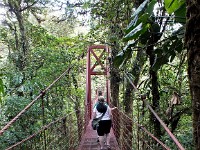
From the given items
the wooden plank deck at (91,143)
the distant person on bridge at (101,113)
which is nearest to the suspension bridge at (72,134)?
the wooden plank deck at (91,143)

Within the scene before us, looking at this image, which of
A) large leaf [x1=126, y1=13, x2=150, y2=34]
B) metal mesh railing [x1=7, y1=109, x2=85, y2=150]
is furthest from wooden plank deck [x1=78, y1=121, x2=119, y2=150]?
large leaf [x1=126, y1=13, x2=150, y2=34]

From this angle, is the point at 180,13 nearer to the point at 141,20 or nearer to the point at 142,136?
the point at 141,20

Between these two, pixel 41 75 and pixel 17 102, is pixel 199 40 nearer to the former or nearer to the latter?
pixel 17 102

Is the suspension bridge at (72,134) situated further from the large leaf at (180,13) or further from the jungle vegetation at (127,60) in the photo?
the large leaf at (180,13)

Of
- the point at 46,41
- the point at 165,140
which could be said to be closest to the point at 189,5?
the point at 165,140

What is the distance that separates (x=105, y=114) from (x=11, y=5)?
236 cm

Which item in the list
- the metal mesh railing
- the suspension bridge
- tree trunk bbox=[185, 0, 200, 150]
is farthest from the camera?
the metal mesh railing

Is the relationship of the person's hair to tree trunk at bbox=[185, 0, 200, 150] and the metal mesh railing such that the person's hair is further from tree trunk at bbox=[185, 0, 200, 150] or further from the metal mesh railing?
tree trunk at bbox=[185, 0, 200, 150]

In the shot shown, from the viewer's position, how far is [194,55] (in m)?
0.71

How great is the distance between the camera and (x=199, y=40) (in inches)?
27.5

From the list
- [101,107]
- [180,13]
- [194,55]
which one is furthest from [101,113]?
[194,55]

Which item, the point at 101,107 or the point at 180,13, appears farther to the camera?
the point at 101,107

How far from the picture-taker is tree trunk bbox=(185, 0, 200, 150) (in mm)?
703

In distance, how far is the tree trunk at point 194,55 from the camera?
703mm
